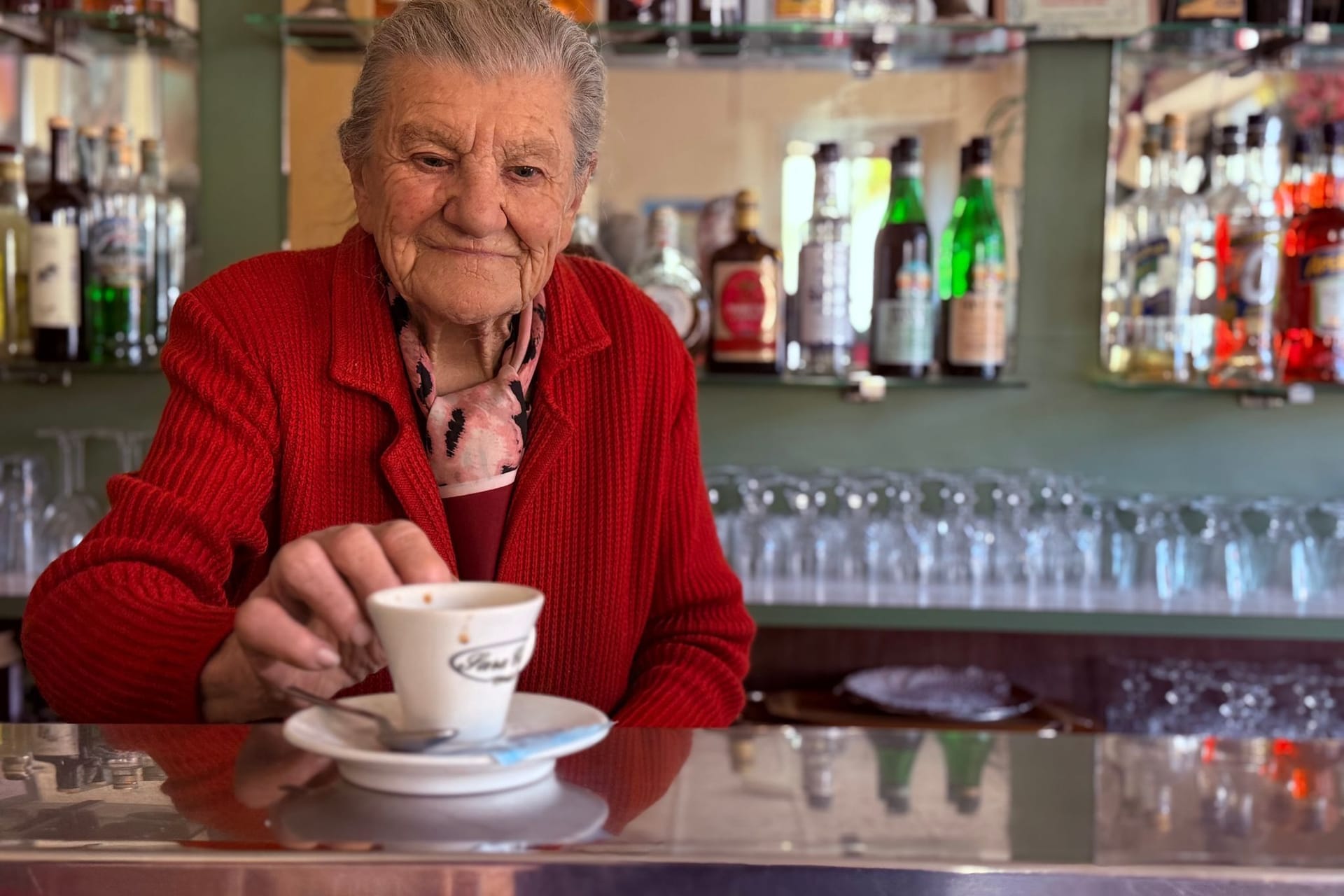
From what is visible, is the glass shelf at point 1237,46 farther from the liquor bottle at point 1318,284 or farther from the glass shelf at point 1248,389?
the glass shelf at point 1248,389

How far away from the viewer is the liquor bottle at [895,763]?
28.0 inches

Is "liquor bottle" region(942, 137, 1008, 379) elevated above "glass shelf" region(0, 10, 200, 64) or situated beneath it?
situated beneath

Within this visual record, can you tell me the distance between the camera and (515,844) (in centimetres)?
60

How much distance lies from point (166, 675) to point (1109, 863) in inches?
23.8

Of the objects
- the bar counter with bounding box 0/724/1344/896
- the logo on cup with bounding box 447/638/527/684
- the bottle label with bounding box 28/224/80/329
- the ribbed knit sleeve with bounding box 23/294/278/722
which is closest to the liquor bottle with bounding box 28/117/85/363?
the bottle label with bounding box 28/224/80/329

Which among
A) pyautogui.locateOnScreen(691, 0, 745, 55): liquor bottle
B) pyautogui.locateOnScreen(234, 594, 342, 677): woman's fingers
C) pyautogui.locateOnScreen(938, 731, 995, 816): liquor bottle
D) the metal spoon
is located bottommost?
pyautogui.locateOnScreen(938, 731, 995, 816): liquor bottle

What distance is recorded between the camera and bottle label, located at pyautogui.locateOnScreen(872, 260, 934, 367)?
7.30 ft

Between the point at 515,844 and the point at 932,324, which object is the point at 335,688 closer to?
the point at 515,844

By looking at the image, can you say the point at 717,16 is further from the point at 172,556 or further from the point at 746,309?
the point at 172,556

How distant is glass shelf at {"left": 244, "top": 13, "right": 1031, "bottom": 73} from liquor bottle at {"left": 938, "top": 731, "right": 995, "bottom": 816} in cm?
160

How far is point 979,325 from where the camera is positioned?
2250mm

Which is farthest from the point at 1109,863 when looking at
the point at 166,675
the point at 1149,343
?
the point at 1149,343

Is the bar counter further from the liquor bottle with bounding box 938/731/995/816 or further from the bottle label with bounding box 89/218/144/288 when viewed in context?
the bottle label with bounding box 89/218/144/288

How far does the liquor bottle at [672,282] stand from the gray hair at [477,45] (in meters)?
1.03
